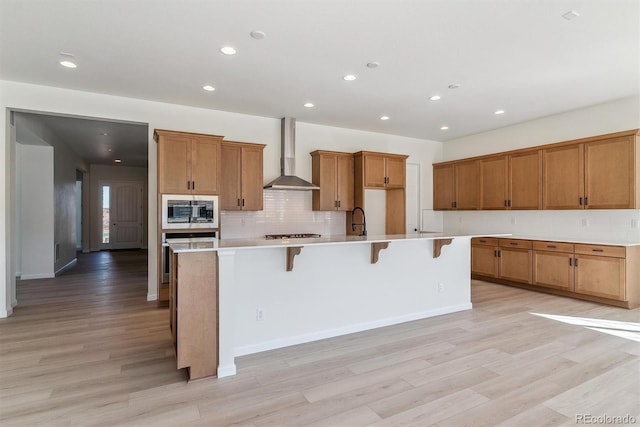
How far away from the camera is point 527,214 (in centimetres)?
604

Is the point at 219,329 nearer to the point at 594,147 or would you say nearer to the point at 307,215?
the point at 307,215

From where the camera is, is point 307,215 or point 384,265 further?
point 307,215

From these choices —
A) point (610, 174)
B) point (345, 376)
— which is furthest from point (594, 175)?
point (345, 376)

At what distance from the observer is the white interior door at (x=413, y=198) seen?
23.8 ft

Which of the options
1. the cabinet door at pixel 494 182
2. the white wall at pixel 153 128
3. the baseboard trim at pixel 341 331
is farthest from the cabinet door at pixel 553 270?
the white wall at pixel 153 128

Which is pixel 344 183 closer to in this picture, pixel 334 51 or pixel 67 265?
pixel 334 51

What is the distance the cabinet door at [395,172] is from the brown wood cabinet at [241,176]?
2421mm

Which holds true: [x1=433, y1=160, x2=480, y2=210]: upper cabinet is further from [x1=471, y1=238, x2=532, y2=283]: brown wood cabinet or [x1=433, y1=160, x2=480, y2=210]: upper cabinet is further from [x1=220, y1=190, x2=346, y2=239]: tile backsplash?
[x1=220, y1=190, x2=346, y2=239]: tile backsplash

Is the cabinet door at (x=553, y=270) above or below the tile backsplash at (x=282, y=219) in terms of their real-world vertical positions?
below

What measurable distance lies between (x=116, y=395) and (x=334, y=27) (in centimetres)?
332

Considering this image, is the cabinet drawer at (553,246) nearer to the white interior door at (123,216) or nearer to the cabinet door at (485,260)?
the cabinet door at (485,260)

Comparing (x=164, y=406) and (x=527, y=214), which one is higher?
(x=527, y=214)

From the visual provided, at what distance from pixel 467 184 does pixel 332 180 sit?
2.91 metres

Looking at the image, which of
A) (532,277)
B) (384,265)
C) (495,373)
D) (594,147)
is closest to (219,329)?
(384,265)
